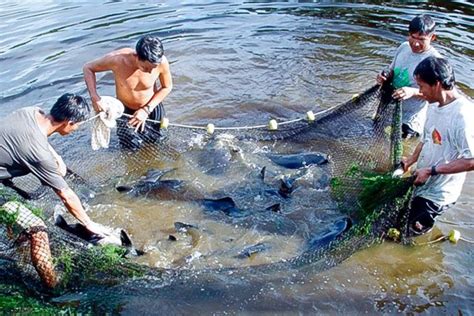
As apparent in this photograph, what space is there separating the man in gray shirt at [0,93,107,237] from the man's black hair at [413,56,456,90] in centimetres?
279

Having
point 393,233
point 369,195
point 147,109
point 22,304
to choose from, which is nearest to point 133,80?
point 147,109

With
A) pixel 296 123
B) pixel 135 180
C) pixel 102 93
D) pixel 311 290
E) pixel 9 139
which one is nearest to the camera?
pixel 9 139

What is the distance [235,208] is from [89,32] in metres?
7.58

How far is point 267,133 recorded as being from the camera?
6.07 metres

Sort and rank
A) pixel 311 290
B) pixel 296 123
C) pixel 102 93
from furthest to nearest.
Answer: pixel 102 93 → pixel 296 123 → pixel 311 290

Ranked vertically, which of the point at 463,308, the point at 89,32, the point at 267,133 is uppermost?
the point at 89,32

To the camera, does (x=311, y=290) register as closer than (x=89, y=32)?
Yes

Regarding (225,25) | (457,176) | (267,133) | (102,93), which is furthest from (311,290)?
(225,25)

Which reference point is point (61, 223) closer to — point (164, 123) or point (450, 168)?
point (164, 123)

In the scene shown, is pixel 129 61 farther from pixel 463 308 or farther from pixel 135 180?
pixel 463 308

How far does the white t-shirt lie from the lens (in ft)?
11.6

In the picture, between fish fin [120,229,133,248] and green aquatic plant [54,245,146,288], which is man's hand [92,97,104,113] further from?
green aquatic plant [54,245,146,288]

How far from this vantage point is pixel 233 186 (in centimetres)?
550

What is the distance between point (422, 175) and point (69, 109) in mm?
2939
